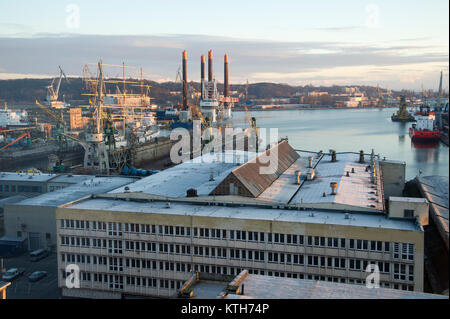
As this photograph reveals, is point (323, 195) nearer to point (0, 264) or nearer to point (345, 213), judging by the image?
point (345, 213)

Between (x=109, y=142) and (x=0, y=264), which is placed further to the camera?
(x=109, y=142)

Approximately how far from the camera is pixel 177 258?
8.69 meters

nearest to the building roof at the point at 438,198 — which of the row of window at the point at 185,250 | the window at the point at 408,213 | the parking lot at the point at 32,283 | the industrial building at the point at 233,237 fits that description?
the industrial building at the point at 233,237

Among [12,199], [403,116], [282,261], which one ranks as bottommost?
[12,199]

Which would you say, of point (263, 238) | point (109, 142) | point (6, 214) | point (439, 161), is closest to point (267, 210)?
point (263, 238)

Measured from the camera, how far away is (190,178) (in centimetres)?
1315

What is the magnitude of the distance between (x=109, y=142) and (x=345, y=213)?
1616 centimetres

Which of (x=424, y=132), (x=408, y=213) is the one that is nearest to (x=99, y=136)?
(x=408, y=213)

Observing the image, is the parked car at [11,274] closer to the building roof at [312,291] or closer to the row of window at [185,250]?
the row of window at [185,250]

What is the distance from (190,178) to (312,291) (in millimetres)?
8389

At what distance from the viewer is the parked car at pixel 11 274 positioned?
10.0 meters

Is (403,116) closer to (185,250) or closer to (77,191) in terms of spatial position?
(77,191)
